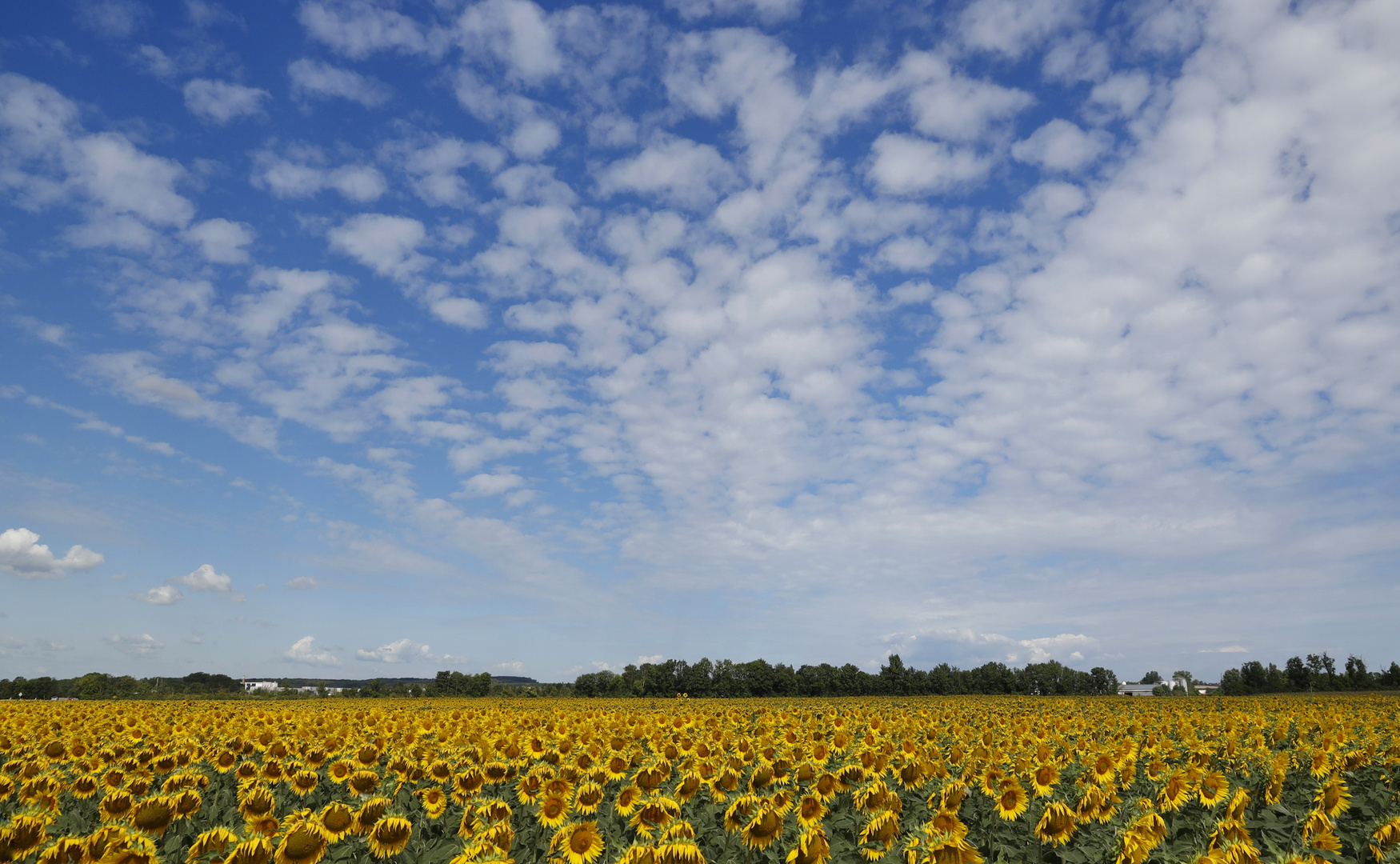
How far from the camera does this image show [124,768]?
10.9 metres

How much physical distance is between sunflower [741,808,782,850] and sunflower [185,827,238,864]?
5.04 metres

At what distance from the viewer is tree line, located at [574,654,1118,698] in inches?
5517

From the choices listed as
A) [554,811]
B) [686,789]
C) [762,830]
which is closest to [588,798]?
[554,811]

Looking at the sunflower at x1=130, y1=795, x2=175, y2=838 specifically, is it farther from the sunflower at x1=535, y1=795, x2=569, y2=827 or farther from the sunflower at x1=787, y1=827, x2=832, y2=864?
the sunflower at x1=787, y1=827, x2=832, y2=864

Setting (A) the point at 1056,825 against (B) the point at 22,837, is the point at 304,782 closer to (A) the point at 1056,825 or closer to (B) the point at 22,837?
(B) the point at 22,837

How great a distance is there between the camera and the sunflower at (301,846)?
649cm

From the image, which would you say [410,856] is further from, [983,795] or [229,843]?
[983,795]

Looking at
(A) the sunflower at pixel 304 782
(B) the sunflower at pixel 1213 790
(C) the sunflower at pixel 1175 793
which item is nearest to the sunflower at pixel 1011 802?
(C) the sunflower at pixel 1175 793

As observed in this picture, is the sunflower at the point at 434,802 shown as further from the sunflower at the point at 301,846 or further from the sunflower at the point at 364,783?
the sunflower at the point at 301,846

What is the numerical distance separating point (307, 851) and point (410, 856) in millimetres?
1227

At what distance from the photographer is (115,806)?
26.1 feet

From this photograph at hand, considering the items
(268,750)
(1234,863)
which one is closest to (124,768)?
(268,750)

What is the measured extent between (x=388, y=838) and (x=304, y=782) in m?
4.32

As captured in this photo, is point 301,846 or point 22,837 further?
point 301,846
